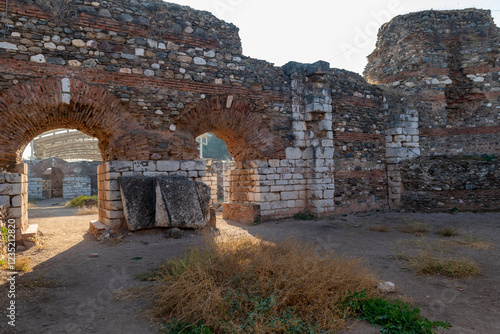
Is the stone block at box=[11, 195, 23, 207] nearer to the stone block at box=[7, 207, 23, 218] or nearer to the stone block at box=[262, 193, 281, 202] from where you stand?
the stone block at box=[7, 207, 23, 218]

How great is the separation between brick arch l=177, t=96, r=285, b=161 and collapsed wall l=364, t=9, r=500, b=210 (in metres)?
5.08

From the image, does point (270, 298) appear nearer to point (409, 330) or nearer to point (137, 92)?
point (409, 330)

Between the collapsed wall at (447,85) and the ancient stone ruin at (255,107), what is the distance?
0.13 feet

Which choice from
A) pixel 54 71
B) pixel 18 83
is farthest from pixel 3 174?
pixel 54 71

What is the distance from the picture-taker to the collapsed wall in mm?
10875

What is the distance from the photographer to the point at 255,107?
339 inches

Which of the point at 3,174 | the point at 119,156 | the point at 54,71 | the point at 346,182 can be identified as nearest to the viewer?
the point at 3,174

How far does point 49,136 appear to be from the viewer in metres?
21.2

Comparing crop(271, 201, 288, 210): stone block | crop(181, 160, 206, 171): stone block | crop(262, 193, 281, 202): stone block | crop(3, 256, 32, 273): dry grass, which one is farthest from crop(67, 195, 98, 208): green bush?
crop(3, 256, 32, 273): dry grass

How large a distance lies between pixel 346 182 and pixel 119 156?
6.84 metres

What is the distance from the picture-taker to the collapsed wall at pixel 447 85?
10.9 m

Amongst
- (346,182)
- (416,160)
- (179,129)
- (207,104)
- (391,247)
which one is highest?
(207,104)

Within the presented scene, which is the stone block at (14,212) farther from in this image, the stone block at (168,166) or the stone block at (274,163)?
the stone block at (274,163)

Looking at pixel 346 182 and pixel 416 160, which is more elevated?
pixel 416 160
